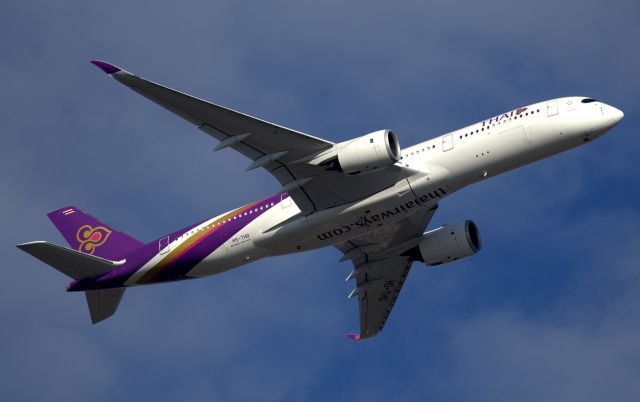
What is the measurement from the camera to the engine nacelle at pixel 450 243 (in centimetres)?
5384

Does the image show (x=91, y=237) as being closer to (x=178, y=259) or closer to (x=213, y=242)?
(x=178, y=259)

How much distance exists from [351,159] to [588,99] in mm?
11513

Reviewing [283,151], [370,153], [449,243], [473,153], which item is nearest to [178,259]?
[283,151]

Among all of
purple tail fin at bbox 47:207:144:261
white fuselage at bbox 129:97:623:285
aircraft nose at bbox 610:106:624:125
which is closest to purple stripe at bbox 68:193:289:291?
purple tail fin at bbox 47:207:144:261

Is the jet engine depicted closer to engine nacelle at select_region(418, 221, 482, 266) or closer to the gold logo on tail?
engine nacelle at select_region(418, 221, 482, 266)

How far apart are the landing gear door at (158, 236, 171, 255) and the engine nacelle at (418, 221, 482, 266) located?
13738 mm

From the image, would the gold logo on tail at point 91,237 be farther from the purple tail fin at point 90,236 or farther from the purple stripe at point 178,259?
the purple stripe at point 178,259

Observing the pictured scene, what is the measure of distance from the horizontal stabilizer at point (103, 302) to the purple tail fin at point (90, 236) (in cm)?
191

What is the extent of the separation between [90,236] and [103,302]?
4.17 m

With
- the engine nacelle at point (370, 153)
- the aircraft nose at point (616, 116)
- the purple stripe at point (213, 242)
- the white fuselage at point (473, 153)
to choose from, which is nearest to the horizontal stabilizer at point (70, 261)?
the purple stripe at point (213, 242)

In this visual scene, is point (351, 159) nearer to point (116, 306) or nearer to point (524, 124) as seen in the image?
point (524, 124)

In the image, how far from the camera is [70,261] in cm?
5156

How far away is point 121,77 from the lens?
139 ft

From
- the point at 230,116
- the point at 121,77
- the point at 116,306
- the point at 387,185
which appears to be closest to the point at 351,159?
the point at 387,185
